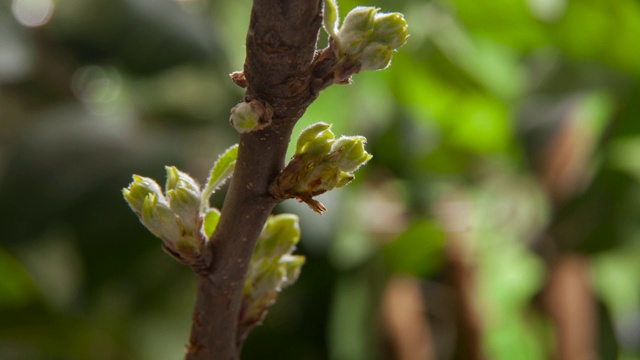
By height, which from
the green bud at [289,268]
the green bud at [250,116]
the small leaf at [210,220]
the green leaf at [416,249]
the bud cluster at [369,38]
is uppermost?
the bud cluster at [369,38]

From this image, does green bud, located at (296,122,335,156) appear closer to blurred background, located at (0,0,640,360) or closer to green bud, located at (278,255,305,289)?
green bud, located at (278,255,305,289)

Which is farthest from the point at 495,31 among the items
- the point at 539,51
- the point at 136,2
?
the point at 136,2

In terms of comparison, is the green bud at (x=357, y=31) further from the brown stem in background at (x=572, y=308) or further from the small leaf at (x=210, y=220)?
the brown stem in background at (x=572, y=308)

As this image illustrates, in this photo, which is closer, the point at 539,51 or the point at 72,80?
the point at 539,51

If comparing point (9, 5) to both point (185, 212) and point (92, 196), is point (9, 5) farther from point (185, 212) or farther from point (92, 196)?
point (185, 212)

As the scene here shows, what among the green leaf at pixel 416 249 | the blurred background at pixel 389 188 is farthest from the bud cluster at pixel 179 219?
the green leaf at pixel 416 249

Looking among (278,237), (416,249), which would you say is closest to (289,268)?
(278,237)
